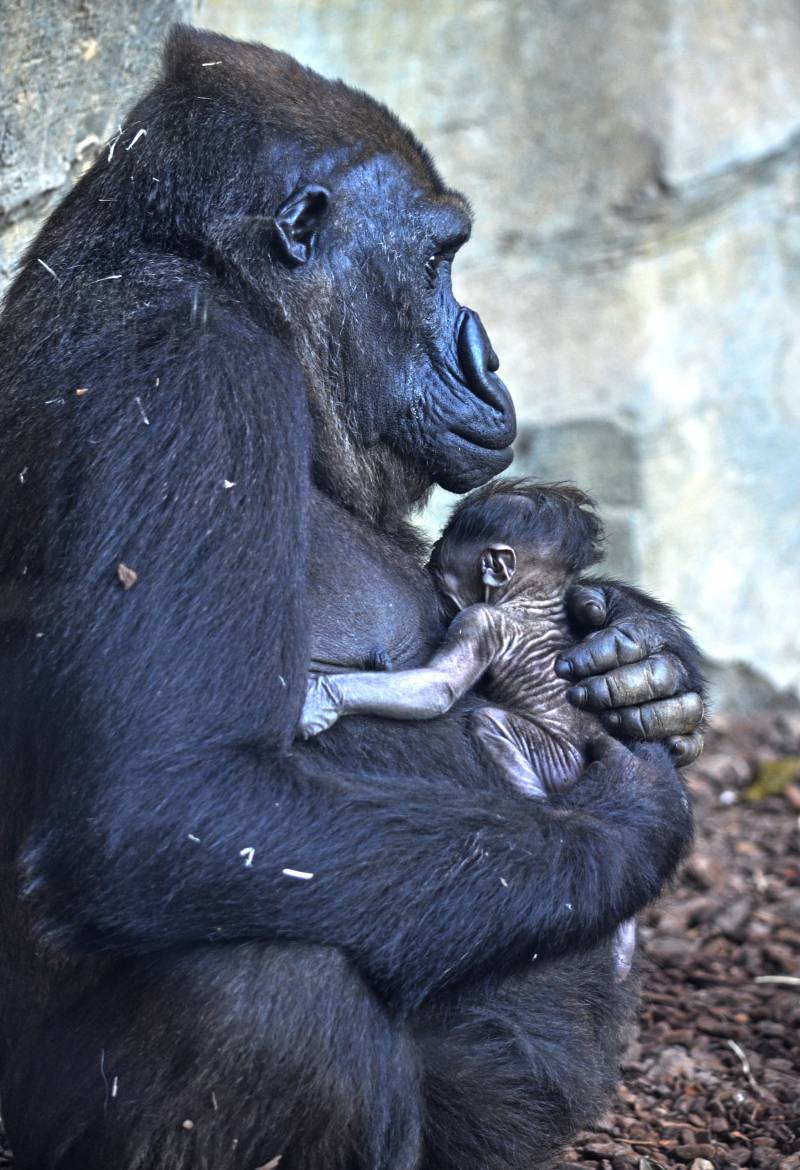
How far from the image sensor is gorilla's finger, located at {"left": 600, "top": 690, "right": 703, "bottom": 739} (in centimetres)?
378

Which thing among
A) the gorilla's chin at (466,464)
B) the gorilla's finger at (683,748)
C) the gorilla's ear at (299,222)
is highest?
the gorilla's ear at (299,222)

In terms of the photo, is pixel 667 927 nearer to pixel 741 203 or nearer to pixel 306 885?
pixel 306 885

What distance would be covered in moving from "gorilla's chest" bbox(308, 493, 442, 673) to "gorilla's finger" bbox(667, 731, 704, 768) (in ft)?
1.98

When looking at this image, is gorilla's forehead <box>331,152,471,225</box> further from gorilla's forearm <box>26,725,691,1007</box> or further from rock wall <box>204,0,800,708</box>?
rock wall <box>204,0,800,708</box>

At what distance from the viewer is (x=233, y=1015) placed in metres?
2.98

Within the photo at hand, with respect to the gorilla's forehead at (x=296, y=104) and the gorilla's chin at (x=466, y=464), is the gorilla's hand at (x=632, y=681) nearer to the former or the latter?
the gorilla's chin at (x=466, y=464)

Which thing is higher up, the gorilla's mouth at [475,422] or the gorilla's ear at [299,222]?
the gorilla's ear at [299,222]

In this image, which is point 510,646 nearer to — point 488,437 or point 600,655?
point 600,655

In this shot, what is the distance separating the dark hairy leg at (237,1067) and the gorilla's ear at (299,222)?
153cm

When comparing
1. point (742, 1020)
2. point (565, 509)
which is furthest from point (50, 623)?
point (742, 1020)

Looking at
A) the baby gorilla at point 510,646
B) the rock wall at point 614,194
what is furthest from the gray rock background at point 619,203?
the baby gorilla at point 510,646

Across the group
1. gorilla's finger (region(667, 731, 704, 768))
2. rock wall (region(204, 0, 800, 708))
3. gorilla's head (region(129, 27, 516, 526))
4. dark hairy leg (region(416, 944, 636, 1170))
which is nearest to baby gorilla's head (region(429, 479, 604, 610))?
gorilla's head (region(129, 27, 516, 526))

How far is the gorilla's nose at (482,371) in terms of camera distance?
Answer: 12.6 ft

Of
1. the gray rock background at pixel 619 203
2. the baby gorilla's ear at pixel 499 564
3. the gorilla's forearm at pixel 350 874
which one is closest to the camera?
the gorilla's forearm at pixel 350 874
